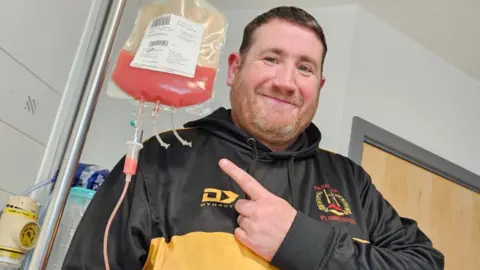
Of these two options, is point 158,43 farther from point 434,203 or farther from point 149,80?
point 434,203

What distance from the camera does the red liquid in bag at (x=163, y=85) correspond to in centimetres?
85

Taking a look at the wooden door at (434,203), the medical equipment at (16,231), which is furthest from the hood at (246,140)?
the wooden door at (434,203)

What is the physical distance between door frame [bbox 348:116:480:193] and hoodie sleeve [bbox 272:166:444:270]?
2.04ft

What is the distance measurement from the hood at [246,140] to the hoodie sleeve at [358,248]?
0.18 metres

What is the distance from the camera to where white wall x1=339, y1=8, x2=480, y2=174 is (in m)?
1.73

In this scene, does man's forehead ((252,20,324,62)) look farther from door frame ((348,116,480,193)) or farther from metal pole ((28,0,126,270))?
door frame ((348,116,480,193))

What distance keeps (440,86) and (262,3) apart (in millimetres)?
765

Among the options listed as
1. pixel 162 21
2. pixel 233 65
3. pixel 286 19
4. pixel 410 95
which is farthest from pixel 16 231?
pixel 410 95

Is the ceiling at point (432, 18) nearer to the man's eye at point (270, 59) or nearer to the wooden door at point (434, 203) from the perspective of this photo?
the wooden door at point (434, 203)

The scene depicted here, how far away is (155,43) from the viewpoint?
0.88 metres

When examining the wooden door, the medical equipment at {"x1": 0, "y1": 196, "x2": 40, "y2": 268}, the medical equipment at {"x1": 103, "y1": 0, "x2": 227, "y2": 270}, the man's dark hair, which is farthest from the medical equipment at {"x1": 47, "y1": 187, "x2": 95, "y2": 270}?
the wooden door

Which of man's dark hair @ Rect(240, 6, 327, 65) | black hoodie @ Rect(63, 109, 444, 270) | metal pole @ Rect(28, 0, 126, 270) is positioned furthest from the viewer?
man's dark hair @ Rect(240, 6, 327, 65)

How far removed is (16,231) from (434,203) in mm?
1449

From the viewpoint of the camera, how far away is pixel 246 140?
1.00m
